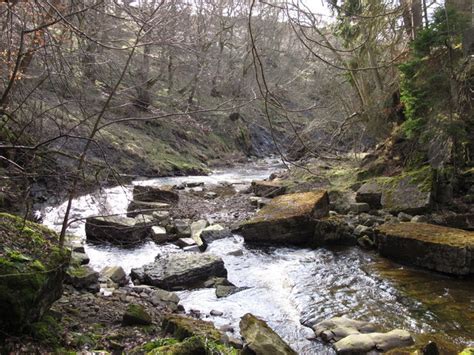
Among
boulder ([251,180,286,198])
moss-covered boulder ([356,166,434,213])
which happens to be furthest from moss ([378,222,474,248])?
boulder ([251,180,286,198])

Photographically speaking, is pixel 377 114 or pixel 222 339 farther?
pixel 377 114

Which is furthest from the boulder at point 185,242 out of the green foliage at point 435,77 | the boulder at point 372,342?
the green foliage at point 435,77

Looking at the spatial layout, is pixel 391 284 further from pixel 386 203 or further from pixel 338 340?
pixel 386 203

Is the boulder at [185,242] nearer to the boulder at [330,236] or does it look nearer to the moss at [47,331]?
the boulder at [330,236]

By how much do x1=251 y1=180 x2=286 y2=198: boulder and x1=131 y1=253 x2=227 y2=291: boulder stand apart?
585 cm

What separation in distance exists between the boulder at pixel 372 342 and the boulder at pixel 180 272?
2.51 metres

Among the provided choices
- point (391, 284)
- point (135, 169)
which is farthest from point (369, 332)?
point (135, 169)

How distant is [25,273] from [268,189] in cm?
983

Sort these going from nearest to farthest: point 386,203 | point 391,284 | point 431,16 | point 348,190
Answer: point 391,284
point 431,16
point 386,203
point 348,190

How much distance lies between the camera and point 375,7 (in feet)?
27.0

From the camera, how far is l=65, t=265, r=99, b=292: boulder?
5.27 metres

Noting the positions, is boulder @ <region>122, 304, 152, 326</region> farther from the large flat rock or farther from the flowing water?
the large flat rock

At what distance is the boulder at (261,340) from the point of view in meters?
3.81

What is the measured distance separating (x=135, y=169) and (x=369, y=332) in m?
12.6
